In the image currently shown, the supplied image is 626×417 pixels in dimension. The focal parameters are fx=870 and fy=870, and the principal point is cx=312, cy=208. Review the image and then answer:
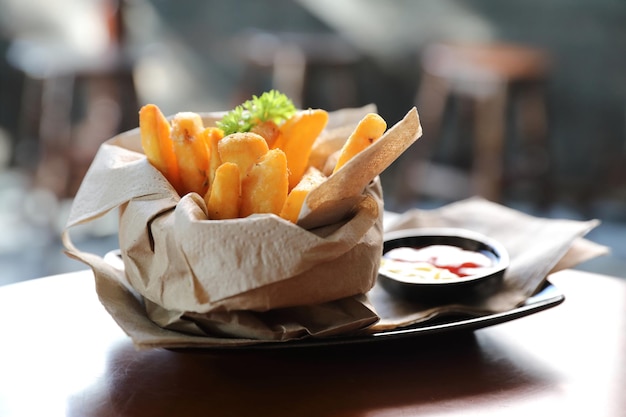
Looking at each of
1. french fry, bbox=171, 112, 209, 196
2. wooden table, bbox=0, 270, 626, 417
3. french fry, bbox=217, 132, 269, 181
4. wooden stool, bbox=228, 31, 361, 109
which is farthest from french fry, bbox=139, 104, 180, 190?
wooden stool, bbox=228, 31, 361, 109

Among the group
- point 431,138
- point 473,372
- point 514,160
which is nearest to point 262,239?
point 473,372

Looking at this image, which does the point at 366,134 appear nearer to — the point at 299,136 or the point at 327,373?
the point at 299,136

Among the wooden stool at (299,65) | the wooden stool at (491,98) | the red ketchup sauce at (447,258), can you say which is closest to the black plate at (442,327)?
the red ketchup sauce at (447,258)

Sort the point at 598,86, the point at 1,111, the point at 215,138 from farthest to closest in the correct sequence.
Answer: the point at 1,111 < the point at 598,86 < the point at 215,138

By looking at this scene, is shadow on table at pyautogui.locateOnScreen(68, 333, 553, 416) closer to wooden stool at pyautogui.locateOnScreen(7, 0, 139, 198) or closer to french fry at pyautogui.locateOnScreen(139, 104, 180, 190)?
french fry at pyautogui.locateOnScreen(139, 104, 180, 190)

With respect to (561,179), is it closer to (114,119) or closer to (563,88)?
(563,88)

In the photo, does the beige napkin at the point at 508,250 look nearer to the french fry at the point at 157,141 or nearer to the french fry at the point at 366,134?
the french fry at the point at 366,134

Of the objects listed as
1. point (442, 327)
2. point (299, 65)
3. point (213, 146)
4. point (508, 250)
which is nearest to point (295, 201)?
point (213, 146)
